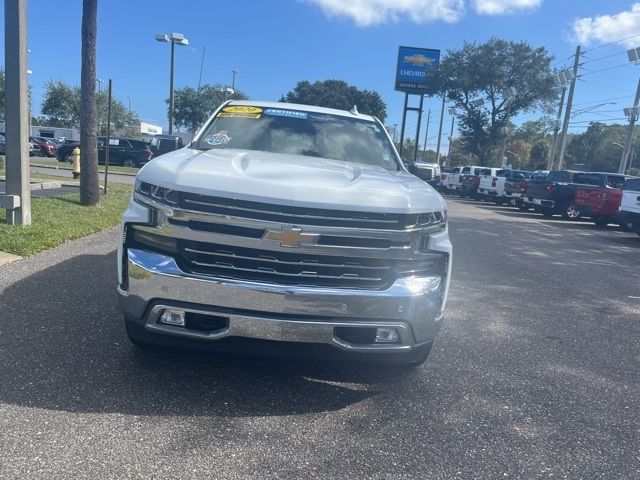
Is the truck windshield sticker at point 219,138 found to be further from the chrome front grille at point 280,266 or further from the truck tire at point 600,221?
the truck tire at point 600,221

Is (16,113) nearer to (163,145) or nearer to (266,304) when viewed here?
(163,145)

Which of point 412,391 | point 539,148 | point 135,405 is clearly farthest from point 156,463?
point 539,148

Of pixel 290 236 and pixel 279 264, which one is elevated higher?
pixel 290 236

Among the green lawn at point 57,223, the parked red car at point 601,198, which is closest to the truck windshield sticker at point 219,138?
the green lawn at point 57,223

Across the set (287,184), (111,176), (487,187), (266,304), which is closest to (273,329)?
(266,304)

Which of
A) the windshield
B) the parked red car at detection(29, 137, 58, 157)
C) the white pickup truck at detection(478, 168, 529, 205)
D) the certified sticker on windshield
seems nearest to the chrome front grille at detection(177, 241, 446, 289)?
the windshield

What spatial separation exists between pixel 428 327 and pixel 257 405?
1.13 metres

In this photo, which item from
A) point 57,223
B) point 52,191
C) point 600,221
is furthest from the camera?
point 600,221

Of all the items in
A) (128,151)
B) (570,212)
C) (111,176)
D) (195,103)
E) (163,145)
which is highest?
(195,103)

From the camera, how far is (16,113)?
305 inches

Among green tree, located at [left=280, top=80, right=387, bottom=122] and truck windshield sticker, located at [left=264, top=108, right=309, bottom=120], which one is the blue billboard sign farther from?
truck windshield sticker, located at [left=264, top=108, right=309, bottom=120]

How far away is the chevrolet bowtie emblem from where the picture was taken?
10.0 ft

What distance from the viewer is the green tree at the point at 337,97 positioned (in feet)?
202

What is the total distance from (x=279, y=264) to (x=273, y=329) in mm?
368
